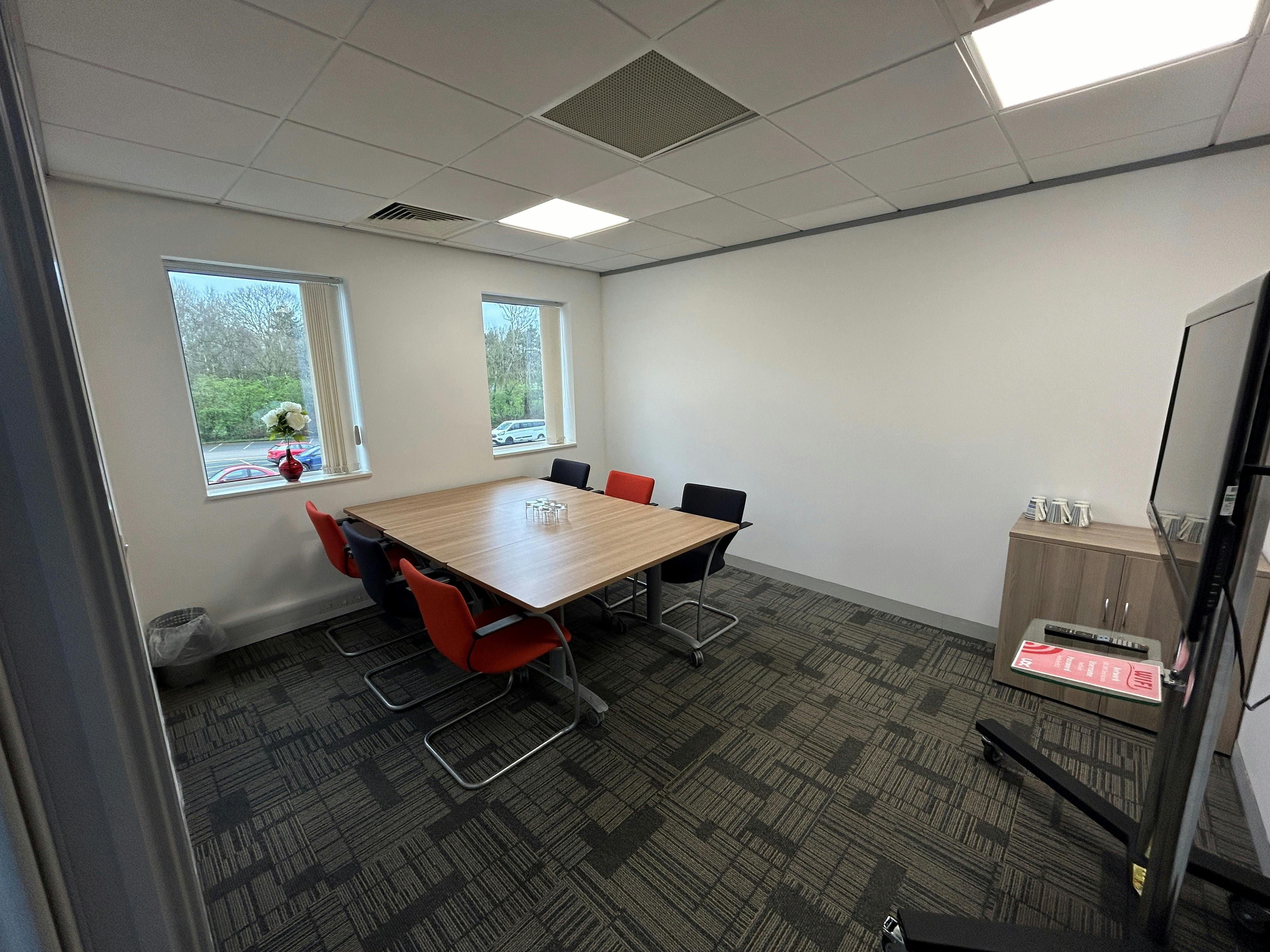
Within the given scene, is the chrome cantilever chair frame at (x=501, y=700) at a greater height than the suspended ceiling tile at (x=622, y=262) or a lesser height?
lesser

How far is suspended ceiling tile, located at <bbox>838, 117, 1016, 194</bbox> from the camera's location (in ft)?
7.31

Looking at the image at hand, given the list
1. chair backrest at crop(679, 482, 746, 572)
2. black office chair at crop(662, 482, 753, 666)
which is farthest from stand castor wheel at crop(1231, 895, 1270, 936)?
chair backrest at crop(679, 482, 746, 572)

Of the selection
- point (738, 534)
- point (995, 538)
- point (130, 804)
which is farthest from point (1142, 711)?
point (130, 804)

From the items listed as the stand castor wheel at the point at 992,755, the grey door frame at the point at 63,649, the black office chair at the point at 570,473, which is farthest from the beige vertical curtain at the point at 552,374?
the grey door frame at the point at 63,649

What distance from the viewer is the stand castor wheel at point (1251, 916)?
62.4 inches

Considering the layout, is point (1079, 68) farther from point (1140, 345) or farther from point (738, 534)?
point (738, 534)

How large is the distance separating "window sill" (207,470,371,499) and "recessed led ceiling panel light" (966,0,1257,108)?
409cm

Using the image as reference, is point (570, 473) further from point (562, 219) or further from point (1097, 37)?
point (1097, 37)

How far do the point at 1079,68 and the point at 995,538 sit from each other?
2.41m

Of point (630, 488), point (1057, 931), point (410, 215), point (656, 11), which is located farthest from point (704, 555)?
point (410, 215)

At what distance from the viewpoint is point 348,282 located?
11.8 ft

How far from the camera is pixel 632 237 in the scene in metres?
3.87

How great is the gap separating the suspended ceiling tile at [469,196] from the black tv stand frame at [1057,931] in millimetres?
3446

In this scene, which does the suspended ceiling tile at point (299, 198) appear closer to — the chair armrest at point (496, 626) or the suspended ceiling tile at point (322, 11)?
the suspended ceiling tile at point (322, 11)
